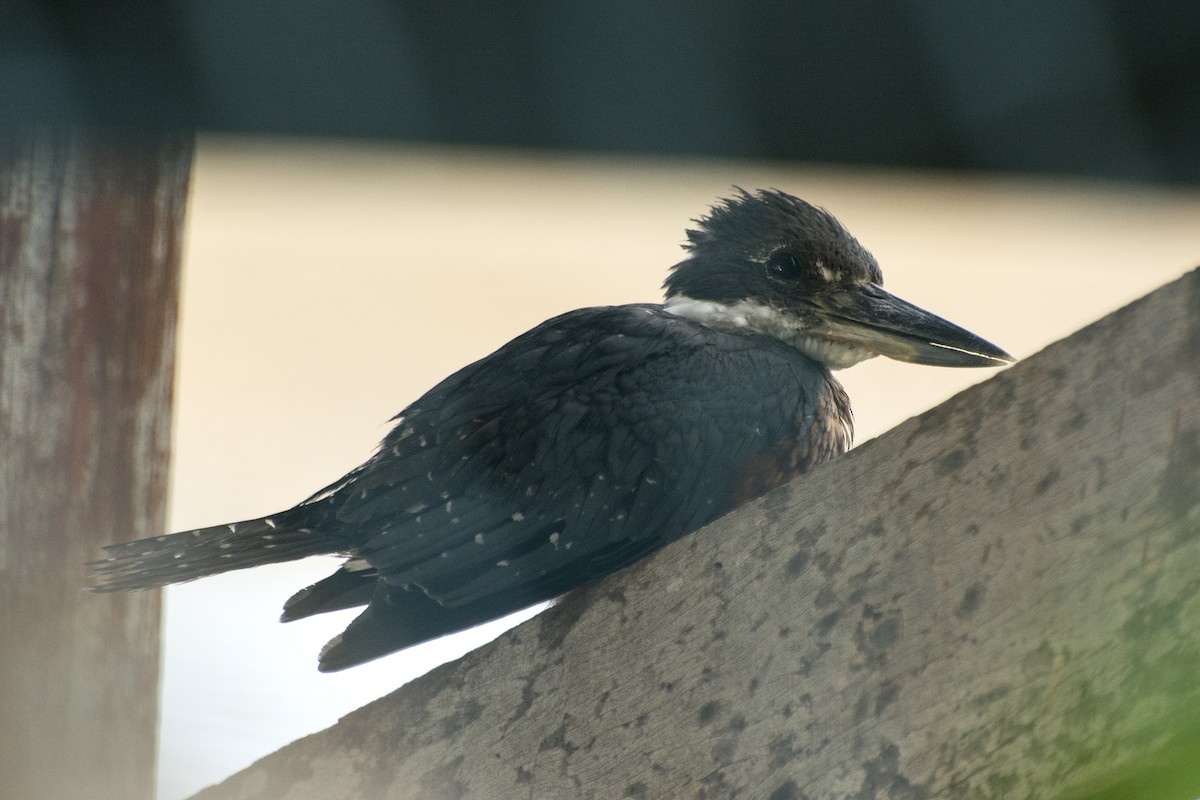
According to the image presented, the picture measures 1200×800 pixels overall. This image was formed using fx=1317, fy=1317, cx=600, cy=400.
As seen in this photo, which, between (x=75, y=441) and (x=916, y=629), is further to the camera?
(x=75, y=441)

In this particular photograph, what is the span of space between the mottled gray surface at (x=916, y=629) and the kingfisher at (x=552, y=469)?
0.16 m

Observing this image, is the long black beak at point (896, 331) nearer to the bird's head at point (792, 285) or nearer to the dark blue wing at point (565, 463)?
the bird's head at point (792, 285)

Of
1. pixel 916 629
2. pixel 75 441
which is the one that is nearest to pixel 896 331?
pixel 916 629

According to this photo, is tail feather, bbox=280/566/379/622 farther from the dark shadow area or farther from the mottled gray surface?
the dark shadow area

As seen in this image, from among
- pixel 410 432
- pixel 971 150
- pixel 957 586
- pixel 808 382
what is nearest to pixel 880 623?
pixel 957 586

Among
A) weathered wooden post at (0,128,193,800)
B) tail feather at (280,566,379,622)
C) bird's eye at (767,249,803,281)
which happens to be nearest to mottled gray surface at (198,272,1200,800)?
tail feather at (280,566,379,622)

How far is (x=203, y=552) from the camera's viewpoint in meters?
1.63

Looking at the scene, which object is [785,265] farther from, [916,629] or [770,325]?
[916,629]

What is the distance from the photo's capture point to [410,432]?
66.6 inches

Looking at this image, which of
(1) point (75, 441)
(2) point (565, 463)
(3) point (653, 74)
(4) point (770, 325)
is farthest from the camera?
(4) point (770, 325)

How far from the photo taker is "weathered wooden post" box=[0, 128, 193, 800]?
1646 millimetres

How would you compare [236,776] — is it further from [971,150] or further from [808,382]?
[971,150]

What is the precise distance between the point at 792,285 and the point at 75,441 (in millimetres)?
995

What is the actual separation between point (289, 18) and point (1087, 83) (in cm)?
64
